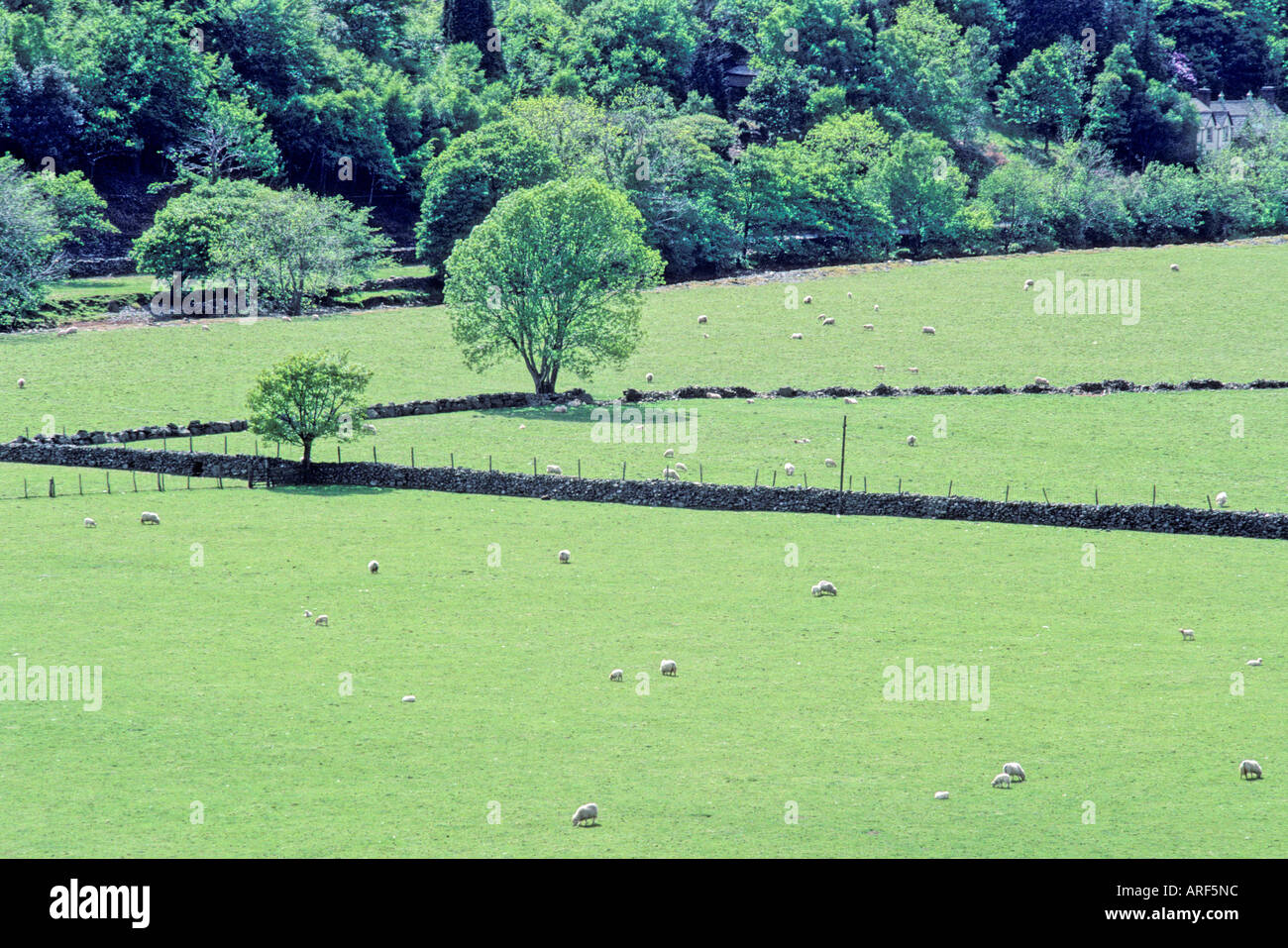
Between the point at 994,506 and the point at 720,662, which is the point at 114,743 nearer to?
the point at 720,662

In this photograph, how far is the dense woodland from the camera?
356 ft

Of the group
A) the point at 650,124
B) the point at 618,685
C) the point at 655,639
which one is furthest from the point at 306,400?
the point at 650,124

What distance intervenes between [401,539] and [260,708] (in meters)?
16.7

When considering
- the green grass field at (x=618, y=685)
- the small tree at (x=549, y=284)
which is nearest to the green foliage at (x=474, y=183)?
the small tree at (x=549, y=284)

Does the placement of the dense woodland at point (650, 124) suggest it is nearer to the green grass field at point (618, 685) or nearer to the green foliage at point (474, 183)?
the green foliage at point (474, 183)

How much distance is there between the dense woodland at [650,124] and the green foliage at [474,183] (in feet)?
0.51

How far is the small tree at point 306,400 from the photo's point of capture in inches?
2345

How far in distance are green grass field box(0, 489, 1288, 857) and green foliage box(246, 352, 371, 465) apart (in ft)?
12.7

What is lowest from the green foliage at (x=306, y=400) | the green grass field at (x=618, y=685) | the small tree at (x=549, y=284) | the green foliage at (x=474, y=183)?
the green grass field at (x=618, y=685)

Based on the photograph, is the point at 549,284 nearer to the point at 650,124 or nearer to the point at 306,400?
the point at 306,400

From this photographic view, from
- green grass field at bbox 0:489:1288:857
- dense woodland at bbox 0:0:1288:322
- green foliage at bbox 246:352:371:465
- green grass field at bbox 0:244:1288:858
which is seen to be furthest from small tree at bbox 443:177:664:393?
dense woodland at bbox 0:0:1288:322

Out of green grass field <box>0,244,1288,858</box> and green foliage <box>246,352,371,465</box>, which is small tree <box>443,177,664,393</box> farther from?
green foliage <box>246,352,371,465</box>

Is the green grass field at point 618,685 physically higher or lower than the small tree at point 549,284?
lower

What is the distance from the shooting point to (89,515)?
177ft
